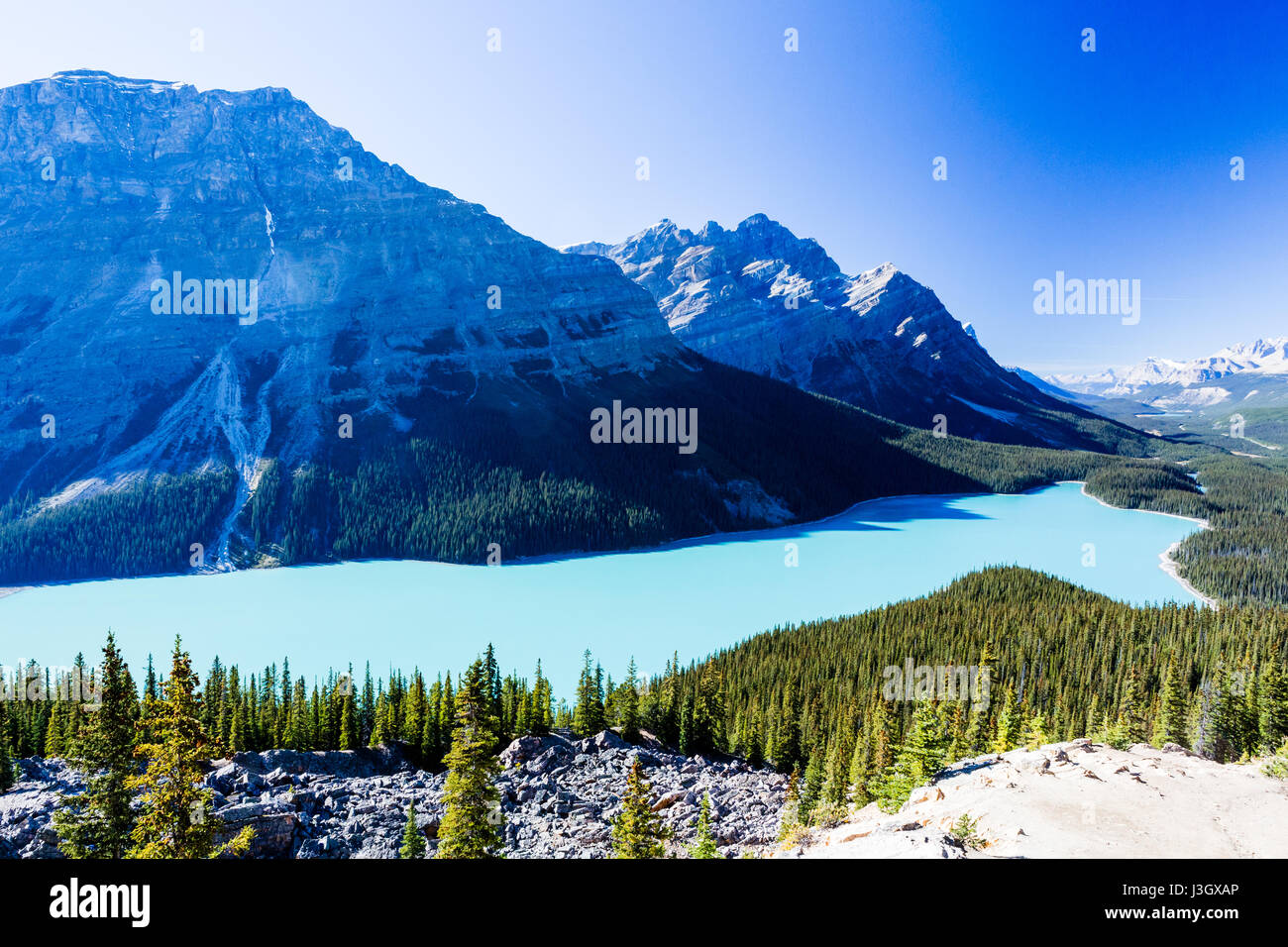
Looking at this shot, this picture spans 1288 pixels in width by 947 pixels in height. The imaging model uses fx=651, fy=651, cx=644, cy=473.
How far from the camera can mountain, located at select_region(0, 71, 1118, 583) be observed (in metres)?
121

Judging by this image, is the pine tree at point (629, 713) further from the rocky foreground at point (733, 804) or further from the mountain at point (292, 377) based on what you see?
the mountain at point (292, 377)

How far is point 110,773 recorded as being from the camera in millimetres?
20219

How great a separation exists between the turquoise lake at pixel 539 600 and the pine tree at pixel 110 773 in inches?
1765

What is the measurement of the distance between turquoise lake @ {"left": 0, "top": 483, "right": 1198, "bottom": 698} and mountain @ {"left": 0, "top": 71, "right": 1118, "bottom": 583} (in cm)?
1107

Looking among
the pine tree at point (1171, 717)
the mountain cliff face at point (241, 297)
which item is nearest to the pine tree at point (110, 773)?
the pine tree at point (1171, 717)

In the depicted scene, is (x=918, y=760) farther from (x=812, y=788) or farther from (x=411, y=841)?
(x=411, y=841)

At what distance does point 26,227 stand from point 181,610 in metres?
135

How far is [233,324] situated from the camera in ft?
520

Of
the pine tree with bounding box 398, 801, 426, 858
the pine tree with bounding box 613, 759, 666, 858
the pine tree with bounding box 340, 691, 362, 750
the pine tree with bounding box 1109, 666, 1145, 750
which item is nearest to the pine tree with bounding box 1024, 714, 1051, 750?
the pine tree with bounding box 1109, 666, 1145, 750

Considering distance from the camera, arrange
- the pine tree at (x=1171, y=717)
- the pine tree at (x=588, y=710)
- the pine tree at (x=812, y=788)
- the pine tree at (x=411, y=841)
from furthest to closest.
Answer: the pine tree at (x=588, y=710), the pine tree at (x=1171, y=717), the pine tree at (x=812, y=788), the pine tree at (x=411, y=841)

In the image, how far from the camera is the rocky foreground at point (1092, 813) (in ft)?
45.9

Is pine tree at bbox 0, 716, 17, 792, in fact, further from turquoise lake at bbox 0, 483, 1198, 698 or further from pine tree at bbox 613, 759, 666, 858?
turquoise lake at bbox 0, 483, 1198, 698

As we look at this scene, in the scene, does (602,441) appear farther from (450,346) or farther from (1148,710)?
(1148,710)

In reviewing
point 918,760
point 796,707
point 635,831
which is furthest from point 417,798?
point 796,707
